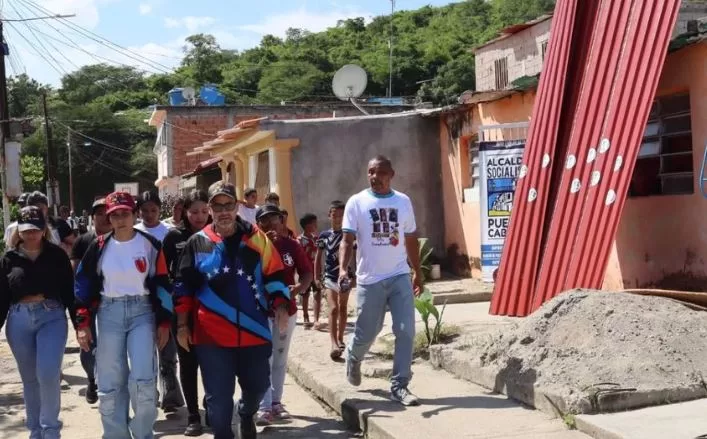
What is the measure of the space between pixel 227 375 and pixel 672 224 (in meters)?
6.33

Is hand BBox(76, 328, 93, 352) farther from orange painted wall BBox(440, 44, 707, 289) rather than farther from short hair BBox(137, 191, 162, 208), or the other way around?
orange painted wall BBox(440, 44, 707, 289)

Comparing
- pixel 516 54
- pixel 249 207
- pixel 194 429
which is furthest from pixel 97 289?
pixel 516 54

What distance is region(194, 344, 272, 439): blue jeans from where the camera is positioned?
5723mm

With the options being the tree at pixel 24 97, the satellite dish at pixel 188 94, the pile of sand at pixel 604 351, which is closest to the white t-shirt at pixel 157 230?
the pile of sand at pixel 604 351

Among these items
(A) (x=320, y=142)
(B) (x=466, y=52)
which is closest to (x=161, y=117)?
(B) (x=466, y=52)

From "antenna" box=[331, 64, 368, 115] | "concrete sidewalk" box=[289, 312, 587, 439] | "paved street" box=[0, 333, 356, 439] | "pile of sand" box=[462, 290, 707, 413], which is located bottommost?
"paved street" box=[0, 333, 356, 439]

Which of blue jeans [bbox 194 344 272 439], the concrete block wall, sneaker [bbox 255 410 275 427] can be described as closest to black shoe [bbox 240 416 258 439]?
blue jeans [bbox 194 344 272 439]

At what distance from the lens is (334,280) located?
984 cm

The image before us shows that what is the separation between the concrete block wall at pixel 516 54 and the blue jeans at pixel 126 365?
24.2m

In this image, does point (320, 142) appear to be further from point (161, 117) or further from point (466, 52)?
point (466, 52)

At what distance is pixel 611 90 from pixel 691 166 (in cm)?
125

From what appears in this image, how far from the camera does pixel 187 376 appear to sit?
7059 millimetres

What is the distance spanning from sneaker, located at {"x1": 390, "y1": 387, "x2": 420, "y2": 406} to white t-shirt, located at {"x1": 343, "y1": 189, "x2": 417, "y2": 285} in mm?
830

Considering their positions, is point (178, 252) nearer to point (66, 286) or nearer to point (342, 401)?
point (66, 286)
